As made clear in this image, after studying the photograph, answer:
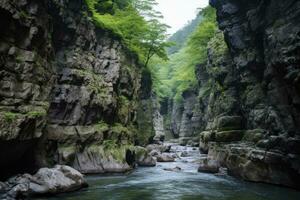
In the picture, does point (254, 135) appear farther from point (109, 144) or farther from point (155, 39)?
point (155, 39)

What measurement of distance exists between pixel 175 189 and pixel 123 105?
512 inches

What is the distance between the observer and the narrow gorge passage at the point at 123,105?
1583cm

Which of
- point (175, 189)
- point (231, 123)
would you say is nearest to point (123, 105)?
point (231, 123)

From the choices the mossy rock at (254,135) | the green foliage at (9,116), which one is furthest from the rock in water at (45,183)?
the mossy rock at (254,135)

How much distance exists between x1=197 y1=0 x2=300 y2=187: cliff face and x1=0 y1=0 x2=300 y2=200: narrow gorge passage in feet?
0.28

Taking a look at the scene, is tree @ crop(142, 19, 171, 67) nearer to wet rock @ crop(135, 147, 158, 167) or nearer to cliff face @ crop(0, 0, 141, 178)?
cliff face @ crop(0, 0, 141, 178)

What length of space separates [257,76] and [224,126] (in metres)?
4.91

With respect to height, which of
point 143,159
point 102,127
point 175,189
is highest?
point 102,127

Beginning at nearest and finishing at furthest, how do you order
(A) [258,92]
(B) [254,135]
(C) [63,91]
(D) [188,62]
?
(B) [254,135] → (C) [63,91] → (A) [258,92] → (D) [188,62]

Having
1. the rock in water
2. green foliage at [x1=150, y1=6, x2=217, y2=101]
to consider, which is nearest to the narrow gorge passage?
the rock in water

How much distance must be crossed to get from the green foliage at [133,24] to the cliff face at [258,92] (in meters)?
6.74

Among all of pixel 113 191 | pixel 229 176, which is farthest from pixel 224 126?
pixel 113 191

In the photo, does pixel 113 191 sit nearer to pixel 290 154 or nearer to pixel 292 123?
pixel 290 154

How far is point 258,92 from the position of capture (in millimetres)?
25266
